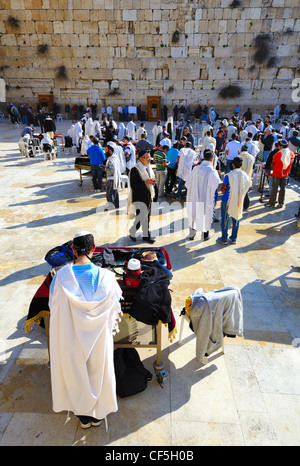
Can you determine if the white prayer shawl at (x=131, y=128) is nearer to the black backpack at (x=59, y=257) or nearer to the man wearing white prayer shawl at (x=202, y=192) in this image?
the man wearing white prayer shawl at (x=202, y=192)

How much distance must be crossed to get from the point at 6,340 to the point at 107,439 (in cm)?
181

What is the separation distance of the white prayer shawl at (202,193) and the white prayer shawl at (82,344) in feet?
12.8

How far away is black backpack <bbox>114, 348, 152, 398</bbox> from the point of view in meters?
3.09

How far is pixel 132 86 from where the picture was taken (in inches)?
941

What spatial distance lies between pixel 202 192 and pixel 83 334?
429 cm

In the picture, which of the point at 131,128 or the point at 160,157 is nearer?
the point at 160,157

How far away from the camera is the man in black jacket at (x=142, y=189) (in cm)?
575

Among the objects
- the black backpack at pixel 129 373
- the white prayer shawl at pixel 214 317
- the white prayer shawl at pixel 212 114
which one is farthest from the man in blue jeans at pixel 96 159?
the white prayer shawl at pixel 212 114

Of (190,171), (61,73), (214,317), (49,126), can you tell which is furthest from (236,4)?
(214,317)

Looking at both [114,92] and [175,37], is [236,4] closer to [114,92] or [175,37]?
[175,37]

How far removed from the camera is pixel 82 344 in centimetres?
A: 246

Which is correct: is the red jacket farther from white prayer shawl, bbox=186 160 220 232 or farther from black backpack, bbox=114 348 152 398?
black backpack, bbox=114 348 152 398

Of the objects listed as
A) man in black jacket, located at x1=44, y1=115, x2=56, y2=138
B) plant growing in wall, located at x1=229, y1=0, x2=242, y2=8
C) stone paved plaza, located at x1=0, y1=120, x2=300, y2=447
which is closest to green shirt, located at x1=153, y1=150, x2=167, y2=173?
stone paved plaza, located at x1=0, y1=120, x2=300, y2=447
